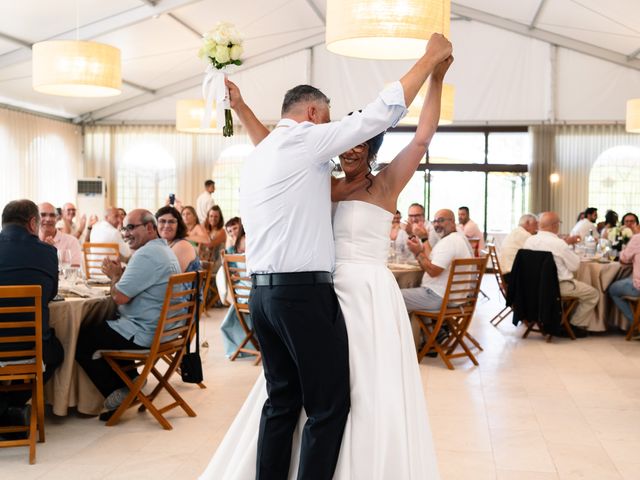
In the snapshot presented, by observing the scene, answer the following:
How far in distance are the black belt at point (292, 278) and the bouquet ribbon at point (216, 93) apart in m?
0.71

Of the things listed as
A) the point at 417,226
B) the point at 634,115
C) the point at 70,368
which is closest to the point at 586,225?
the point at 634,115

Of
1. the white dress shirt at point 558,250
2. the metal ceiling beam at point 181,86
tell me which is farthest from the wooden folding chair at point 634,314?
the metal ceiling beam at point 181,86

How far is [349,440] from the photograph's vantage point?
277 centimetres

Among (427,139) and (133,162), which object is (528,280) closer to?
(427,139)

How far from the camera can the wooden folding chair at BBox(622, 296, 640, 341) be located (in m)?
7.83

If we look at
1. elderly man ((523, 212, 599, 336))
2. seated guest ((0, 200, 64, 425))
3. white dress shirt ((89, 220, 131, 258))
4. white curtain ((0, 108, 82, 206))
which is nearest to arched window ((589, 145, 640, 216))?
elderly man ((523, 212, 599, 336))

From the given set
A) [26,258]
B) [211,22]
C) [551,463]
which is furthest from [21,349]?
[211,22]

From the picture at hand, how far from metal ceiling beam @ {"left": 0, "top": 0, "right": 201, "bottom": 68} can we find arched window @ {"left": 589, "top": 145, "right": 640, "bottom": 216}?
929 centimetres

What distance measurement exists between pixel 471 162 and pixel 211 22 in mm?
6400

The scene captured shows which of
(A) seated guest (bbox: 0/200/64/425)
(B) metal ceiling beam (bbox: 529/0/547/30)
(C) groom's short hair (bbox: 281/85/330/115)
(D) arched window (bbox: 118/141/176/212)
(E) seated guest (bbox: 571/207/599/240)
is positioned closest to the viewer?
(C) groom's short hair (bbox: 281/85/330/115)

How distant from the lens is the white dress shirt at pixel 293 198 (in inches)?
101

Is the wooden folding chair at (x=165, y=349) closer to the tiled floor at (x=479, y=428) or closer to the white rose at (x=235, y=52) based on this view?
the tiled floor at (x=479, y=428)

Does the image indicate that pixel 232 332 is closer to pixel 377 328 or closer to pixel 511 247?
pixel 511 247

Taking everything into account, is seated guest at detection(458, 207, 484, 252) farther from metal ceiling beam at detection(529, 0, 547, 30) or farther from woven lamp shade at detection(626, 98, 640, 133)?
metal ceiling beam at detection(529, 0, 547, 30)
